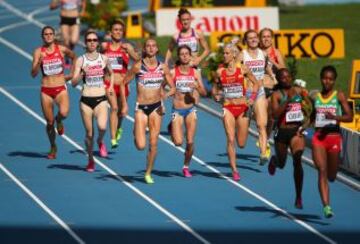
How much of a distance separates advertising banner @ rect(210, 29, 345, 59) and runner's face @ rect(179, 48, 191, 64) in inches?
512

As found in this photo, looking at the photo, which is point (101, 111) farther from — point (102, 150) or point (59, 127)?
point (59, 127)

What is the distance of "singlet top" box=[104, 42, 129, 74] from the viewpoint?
83.9 ft

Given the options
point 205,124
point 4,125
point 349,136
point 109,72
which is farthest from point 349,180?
point 4,125

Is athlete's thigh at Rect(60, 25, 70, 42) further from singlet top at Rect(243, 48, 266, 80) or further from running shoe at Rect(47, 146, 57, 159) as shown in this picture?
singlet top at Rect(243, 48, 266, 80)

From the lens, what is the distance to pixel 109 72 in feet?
77.9

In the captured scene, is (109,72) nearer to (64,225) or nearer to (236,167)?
(236,167)

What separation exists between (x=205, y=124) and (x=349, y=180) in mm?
6346

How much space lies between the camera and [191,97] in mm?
22859

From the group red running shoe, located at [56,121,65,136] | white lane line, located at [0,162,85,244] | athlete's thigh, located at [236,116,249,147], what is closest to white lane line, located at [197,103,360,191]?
athlete's thigh, located at [236,116,249,147]

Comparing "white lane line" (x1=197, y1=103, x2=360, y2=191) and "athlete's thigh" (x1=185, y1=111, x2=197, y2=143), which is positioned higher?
"athlete's thigh" (x1=185, y1=111, x2=197, y2=143)

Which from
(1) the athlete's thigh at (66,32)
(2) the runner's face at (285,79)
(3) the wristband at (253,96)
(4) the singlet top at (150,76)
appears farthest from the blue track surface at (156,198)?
(1) the athlete's thigh at (66,32)

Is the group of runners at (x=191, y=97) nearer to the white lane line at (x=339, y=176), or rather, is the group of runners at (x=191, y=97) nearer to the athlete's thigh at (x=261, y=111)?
the athlete's thigh at (x=261, y=111)

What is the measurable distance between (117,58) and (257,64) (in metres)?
2.68

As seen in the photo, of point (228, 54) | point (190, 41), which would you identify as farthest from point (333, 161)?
point (190, 41)
